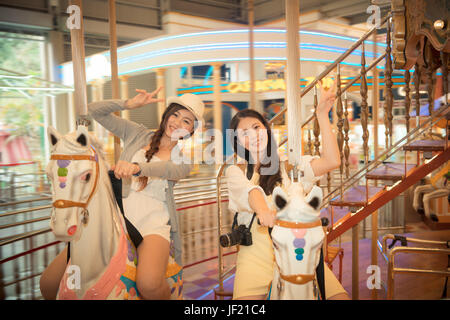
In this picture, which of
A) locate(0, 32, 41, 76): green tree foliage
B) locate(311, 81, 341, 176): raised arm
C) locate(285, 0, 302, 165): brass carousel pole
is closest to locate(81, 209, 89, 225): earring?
locate(285, 0, 302, 165): brass carousel pole

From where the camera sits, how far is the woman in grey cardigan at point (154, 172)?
1532 millimetres

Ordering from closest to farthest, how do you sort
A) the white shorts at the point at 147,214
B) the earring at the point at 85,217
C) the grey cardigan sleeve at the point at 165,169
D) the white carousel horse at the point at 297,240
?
1. the white carousel horse at the point at 297,240
2. the earring at the point at 85,217
3. the grey cardigan sleeve at the point at 165,169
4. the white shorts at the point at 147,214

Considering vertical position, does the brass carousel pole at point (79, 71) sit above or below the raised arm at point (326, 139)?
above

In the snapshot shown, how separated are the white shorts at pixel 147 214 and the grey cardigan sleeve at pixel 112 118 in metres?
0.35

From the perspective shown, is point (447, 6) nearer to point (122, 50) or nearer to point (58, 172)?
point (58, 172)

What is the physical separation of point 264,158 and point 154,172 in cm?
49

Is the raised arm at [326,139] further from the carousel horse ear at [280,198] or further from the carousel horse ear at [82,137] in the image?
the carousel horse ear at [82,137]

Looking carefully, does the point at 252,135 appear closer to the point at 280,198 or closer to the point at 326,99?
the point at 326,99

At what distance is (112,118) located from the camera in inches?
73.2

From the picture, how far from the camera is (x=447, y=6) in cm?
185

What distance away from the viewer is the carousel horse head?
3.82 ft

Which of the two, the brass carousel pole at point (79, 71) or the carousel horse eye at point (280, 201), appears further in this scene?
the brass carousel pole at point (79, 71)

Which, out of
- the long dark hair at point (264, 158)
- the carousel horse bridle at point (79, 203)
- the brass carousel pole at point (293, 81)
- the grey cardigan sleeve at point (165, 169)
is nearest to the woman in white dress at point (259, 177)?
the long dark hair at point (264, 158)
